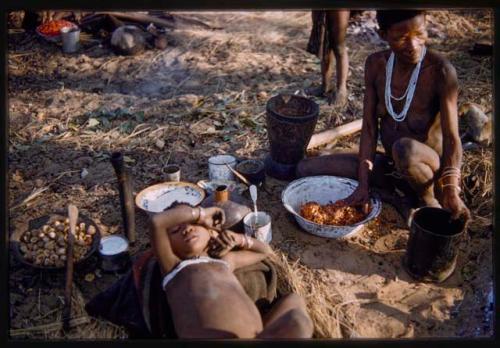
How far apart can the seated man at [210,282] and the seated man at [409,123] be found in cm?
121

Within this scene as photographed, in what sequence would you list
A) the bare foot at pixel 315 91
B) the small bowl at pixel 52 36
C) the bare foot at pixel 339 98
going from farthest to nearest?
the small bowl at pixel 52 36, the bare foot at pixel 315 91, the bare foot at pixel 339 98

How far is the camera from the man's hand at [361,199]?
13.0ft

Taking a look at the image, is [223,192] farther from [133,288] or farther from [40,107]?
[40,107]

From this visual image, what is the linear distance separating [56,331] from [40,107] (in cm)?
338

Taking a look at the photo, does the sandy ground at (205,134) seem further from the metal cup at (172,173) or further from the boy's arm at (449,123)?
the boy's arm at (449,123)

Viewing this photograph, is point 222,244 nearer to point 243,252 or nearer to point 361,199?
point 243,252

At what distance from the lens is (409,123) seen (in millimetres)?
4074

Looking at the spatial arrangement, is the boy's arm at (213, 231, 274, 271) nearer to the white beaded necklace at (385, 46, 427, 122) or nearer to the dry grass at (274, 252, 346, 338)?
the dry grass at (274, 252, 346, 338)

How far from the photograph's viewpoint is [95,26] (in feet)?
25.0

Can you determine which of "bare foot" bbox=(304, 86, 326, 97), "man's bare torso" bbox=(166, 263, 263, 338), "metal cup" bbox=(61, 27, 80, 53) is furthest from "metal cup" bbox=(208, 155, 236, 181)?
"metal cup" bbox=(61, 27, 80, 53)

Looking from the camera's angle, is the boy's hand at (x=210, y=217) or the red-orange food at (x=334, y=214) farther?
the red-orange food at (x=334, y=214)

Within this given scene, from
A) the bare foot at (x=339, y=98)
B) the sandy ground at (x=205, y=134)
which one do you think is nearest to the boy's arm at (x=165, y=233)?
the sandy ground at (x=205, y=134)

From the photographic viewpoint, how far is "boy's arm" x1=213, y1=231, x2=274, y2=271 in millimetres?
3230

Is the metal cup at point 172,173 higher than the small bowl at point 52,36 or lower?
lower
